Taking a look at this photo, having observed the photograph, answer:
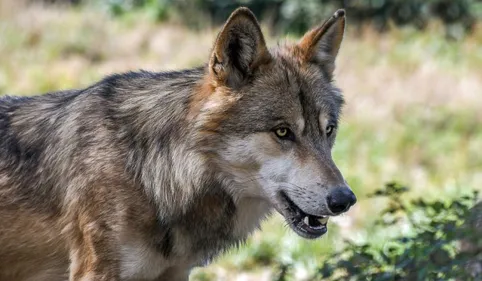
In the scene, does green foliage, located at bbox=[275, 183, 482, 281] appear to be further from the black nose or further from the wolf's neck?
the wolf's neck

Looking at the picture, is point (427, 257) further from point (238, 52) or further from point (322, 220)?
point (238, 52)

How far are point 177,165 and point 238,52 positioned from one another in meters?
0.67

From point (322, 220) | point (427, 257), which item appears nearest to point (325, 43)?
point (322, 220)

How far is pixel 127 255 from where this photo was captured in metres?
4.54

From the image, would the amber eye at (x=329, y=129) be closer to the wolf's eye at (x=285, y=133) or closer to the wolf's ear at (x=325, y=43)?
the wolf's eye at (x=285, y=133)

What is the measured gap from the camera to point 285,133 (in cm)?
448

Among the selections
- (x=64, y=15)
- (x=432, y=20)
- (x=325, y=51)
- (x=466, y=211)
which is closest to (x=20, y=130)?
(x=325, y=51)

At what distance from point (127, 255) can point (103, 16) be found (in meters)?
12.7

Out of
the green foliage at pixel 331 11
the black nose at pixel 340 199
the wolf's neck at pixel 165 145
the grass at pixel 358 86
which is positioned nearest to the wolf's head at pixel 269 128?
the black nose at pixel 340 199

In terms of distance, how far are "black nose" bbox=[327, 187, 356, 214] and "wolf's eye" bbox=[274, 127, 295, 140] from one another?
1.24 ft

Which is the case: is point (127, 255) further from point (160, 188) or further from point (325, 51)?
point (325, 51)

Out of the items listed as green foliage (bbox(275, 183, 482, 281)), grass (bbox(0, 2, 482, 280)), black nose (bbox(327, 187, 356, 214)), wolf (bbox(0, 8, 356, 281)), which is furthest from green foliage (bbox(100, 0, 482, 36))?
black nose (bbox(327, 187, 356, 214))

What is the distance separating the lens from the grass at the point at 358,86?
8523mm

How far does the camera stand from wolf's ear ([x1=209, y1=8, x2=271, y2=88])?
4.41 meters
